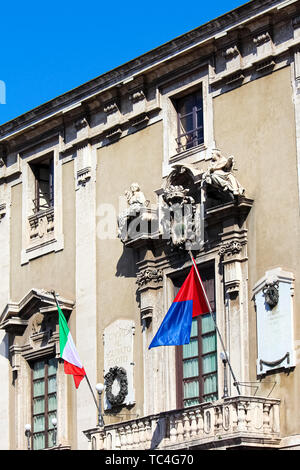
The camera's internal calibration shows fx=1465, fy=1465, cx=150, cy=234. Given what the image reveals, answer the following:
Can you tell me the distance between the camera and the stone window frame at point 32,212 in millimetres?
35156

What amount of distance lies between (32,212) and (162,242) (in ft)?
18.7

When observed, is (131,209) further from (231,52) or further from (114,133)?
(231,52)

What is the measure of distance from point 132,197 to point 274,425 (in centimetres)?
677

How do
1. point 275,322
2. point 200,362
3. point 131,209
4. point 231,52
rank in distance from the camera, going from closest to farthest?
point 275,322 < point 200,362 < point 231,52 < point 131,209

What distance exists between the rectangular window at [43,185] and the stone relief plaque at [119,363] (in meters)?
4.72

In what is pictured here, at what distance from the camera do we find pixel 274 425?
2817cm

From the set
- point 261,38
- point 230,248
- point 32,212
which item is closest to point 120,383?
point 230,248

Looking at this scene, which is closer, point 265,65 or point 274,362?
point 274,362

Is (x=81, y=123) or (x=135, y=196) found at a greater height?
(x=81, y=123)

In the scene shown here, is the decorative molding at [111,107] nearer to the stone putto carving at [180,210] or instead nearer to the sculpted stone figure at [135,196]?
the sculpted stone figure at [135,196]

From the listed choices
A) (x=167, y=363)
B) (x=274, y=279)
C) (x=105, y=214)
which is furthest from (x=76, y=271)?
(x=274, y=279)

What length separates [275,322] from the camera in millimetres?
28531

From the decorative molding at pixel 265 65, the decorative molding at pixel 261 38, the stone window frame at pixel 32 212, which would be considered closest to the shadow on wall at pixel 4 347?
the stone window frame at pixel 32 212
